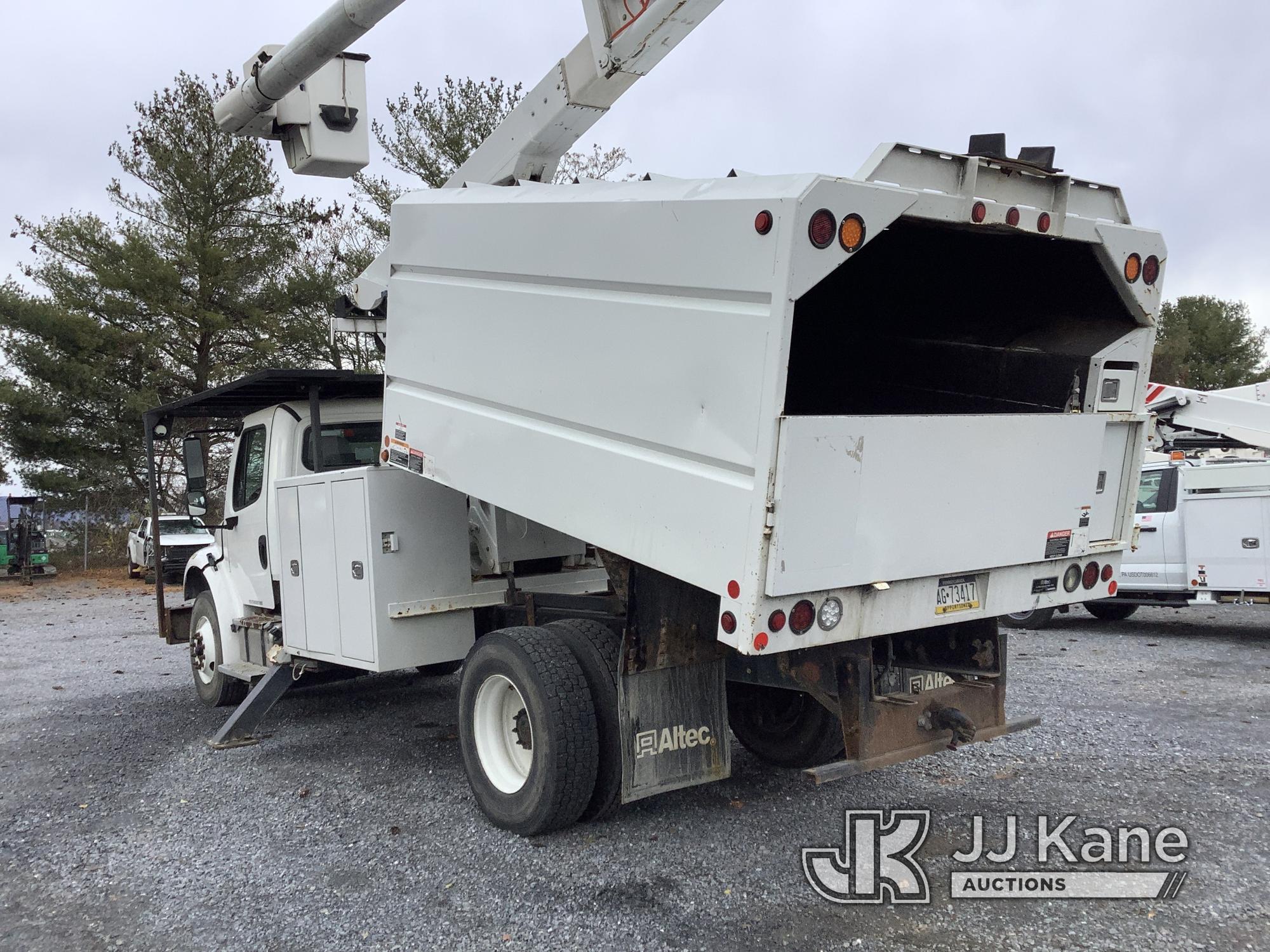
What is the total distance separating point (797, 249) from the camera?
3568 millimetres

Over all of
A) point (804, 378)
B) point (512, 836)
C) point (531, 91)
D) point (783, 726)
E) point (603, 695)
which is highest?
point (531, 91)

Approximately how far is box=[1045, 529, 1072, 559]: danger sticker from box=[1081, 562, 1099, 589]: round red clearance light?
22 cm

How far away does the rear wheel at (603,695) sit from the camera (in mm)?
4688

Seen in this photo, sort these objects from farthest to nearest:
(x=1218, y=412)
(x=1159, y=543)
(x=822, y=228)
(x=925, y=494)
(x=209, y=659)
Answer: (x=1218, y=412)
(x=1159, y=543)
(x=209, y=659)
(x=925, y=494)
(x=822, y=228)

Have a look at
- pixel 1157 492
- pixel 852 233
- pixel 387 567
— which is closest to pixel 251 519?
pixel 387 567

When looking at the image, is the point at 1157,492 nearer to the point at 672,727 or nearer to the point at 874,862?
the point at 874,862

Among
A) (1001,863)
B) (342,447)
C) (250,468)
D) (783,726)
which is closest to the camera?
(1001,863)

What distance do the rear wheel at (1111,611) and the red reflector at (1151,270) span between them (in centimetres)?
835

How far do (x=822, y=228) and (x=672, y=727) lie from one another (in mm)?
2264

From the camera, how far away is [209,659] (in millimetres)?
7848

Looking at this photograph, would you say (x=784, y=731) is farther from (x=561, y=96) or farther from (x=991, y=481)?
(x=561, y=96)

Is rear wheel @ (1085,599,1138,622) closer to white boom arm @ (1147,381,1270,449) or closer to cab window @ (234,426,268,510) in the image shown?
white boom arm @ (1147,381,1270,449)

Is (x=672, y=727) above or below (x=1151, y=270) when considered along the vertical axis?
below

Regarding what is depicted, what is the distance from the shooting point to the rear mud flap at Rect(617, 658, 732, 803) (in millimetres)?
4520
